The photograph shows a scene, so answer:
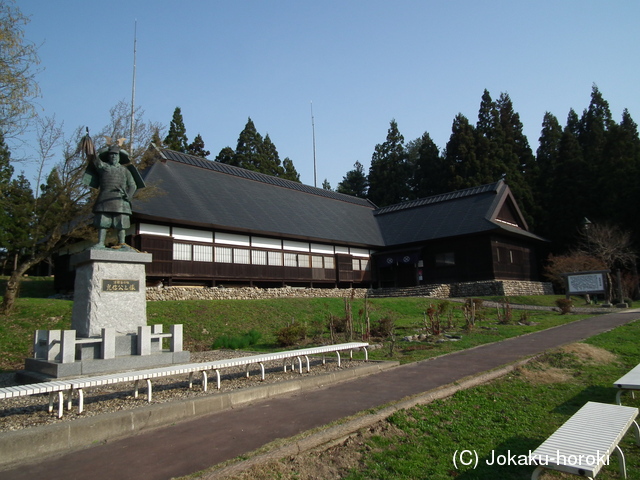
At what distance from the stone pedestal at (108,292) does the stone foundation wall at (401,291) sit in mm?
11328

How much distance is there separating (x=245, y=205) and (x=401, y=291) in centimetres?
1115

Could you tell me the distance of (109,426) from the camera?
494 cm

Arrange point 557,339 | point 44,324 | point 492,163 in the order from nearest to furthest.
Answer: point 557,339, point 44,324, point 492,163

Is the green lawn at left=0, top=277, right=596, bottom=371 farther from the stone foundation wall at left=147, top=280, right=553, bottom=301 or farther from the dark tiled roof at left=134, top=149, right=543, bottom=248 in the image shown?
the dark tiled roof at left=134, top=149, right=543, bottom=248

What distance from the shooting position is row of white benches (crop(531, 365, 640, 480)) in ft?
11.2

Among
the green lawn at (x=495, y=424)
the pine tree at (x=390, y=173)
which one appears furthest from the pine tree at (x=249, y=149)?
the green lawn at (x=495, y=424)

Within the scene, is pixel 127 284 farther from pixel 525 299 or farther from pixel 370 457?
pixel 525 299

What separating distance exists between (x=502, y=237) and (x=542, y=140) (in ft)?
85.6

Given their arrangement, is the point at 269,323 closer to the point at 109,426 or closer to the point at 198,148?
the point at 109,426

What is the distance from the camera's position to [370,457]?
453cm

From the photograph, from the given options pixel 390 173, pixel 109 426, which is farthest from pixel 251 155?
pixel 109 426

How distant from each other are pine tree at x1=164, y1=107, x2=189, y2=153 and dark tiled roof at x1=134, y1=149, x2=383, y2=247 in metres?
21.1

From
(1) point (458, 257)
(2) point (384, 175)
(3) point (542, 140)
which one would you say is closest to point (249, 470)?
(1) point (458, 257)

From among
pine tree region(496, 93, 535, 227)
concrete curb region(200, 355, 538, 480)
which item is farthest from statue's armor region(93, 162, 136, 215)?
pine tree region(496, 93, 535, 227)
